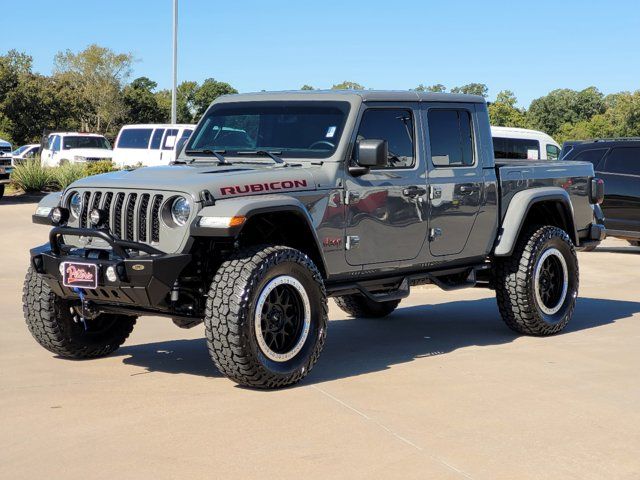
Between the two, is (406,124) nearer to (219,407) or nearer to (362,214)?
(362,214)

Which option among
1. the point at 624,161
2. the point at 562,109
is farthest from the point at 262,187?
the point at 562,109

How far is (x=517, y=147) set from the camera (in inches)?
882

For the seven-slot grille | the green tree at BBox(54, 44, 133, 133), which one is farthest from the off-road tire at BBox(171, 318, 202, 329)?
the green tree at BBox(54, 44, 133, 133)

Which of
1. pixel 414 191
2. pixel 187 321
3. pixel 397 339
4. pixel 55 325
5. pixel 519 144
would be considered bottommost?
pixel 397 339

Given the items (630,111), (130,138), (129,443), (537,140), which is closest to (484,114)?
(129,443)

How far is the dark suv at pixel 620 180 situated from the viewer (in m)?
16.5

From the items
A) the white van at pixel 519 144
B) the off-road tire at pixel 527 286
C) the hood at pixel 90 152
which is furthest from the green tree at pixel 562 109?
the off-road tire at pixel 527 286

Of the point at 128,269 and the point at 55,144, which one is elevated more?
the point at 55,144

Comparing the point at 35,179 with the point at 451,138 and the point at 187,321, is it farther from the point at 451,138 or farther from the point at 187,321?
the point at 187,321

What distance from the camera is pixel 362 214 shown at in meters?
7.32

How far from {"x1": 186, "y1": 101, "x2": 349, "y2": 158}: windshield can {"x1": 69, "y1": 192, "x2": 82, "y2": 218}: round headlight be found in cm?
113

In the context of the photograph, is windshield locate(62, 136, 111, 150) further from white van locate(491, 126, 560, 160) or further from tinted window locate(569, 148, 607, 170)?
tinted window locate(569, 148, 607, 170)

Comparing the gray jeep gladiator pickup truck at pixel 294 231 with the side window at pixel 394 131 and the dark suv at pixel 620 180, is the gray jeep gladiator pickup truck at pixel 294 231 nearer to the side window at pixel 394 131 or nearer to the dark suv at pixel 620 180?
the side window at pixel 394 131

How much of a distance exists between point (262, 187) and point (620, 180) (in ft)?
36.8
